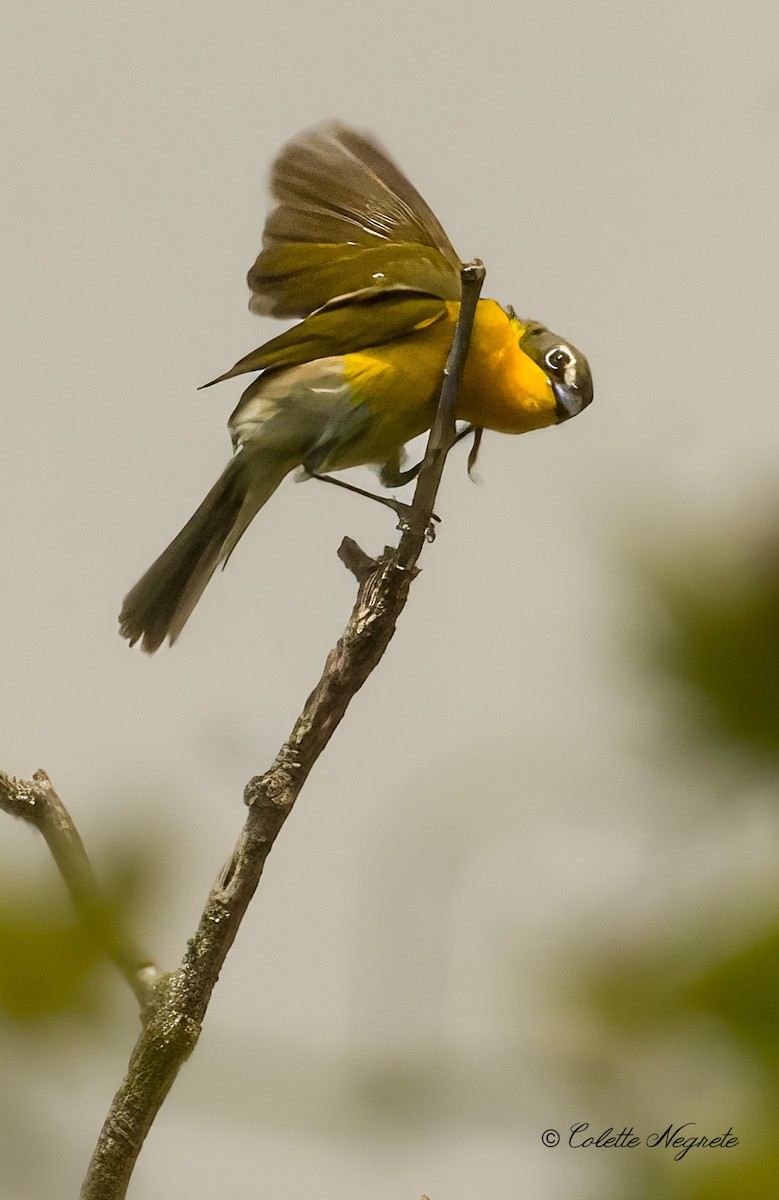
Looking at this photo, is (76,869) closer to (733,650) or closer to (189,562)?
(189,562)

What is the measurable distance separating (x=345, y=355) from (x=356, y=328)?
0.13ft

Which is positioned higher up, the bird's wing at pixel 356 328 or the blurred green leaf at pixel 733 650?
the bird's wing at pixel 356 328

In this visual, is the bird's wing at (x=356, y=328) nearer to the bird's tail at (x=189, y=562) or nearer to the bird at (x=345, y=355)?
the bird at (x=345, y=355)

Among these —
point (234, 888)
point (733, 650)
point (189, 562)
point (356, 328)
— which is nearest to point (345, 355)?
point (356, 328)

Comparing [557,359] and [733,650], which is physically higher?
[557,359]

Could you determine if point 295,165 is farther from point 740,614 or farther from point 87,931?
point 740,614

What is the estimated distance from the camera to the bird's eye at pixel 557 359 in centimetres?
163

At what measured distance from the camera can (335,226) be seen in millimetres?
1686

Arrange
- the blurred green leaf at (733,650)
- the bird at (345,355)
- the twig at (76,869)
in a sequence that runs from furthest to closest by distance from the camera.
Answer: the bird at (345,355) → the twig at (76,869) → the blurred green leaf at (733,650)

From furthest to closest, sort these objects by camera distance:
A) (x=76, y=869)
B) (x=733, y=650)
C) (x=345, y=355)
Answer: (x=345, y=355) < (x=76, y=869) < (x=733, y=650)

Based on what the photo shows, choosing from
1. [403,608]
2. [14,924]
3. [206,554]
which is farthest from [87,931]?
[206,554]

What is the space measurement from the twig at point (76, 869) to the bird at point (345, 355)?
360 mm

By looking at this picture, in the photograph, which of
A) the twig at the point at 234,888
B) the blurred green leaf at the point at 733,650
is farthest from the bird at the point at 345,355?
the blurred green leaf at the point at 733,650

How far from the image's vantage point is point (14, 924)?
42.6 inches
